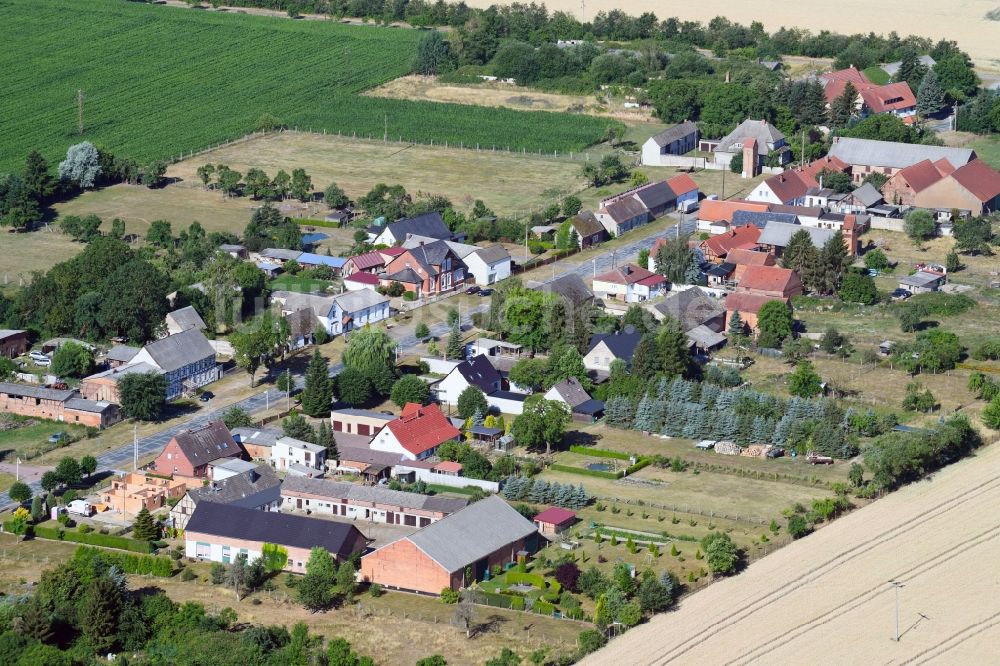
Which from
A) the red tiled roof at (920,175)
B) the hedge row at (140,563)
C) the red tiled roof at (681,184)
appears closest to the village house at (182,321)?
the hedge row at (140,563)

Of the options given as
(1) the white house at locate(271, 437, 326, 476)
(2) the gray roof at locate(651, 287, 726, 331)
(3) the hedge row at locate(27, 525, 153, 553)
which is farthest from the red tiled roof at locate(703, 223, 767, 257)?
(3) the hedge row at locate(27, 525, 153, 553)

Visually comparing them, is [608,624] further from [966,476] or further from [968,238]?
[968,238]

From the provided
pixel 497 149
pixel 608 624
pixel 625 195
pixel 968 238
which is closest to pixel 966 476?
pixel 608 624

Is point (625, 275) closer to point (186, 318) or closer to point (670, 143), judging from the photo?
point (186, 318)

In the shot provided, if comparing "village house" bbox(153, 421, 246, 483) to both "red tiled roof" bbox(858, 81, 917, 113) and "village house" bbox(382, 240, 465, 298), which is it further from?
"red tiled roof" bbox(858, 81, 917, 113)

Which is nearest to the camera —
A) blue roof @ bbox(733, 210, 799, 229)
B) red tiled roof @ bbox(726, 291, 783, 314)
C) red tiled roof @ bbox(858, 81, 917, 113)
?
red tiled roof @ bbox(726, 291, 783, 314)

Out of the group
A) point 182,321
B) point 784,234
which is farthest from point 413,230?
point 784,234

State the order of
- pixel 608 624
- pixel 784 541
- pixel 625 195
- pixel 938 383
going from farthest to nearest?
pixel 625 195 < pixel 938 383 < pixel 784 541 < pixel 608 624
